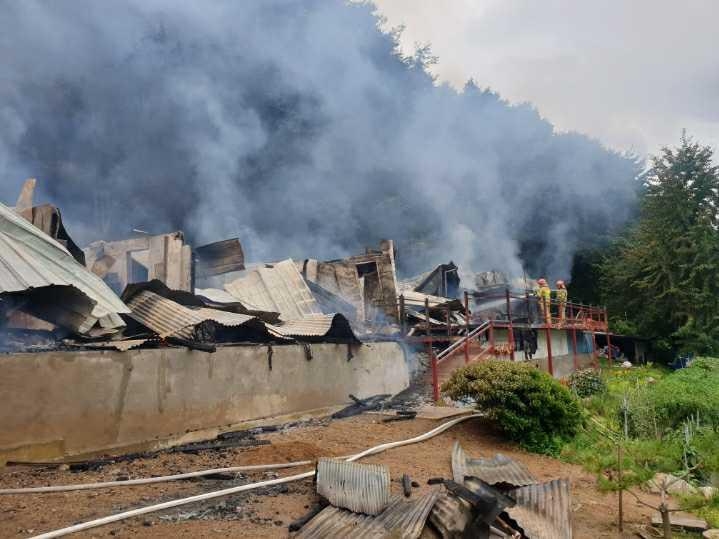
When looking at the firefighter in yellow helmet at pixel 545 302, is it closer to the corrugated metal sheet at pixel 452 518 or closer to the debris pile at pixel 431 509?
the debris pile at pixel 431 509

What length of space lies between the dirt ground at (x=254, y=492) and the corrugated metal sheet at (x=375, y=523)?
30 centimetres

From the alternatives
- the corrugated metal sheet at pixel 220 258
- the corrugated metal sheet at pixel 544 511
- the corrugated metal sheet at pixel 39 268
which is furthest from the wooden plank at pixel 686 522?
the corrugated metal sheet at pixel 220 258

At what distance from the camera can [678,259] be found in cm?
2356

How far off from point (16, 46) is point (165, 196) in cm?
766

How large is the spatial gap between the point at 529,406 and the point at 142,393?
5736mm

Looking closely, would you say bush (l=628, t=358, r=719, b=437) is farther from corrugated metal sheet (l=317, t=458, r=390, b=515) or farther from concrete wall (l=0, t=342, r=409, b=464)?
corrugated metal sheet (l=317, t=458, r=390, b=515)

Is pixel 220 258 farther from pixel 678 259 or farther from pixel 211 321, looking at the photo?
pixel 678 259

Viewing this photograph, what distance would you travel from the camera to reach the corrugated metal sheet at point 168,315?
8.62 meters

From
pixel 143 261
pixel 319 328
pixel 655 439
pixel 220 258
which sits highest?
pixel 220 258

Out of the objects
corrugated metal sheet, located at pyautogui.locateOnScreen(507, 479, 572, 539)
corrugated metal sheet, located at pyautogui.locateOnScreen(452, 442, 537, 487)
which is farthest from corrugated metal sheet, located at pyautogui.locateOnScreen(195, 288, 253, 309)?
corrugated metal sheet, located at pyautogui.locateOnScreen(507, 479, 572, 539)

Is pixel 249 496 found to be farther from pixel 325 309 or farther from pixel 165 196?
pixel 165 196

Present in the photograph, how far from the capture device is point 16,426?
6.05 metres

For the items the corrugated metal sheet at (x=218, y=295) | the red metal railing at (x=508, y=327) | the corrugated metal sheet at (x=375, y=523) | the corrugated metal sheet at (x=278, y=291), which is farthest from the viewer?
the corrugated metal sheet at (x=278, y=291)

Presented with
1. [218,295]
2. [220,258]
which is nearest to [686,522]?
[218,295]
